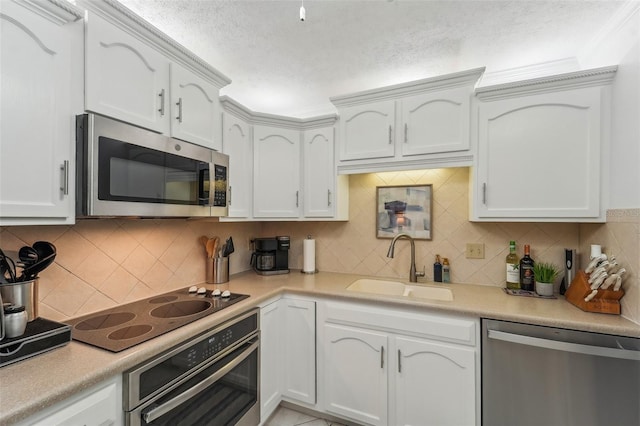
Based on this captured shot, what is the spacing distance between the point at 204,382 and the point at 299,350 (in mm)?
752

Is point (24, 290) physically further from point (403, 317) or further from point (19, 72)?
point (403, 317)

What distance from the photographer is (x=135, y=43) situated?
1.28m

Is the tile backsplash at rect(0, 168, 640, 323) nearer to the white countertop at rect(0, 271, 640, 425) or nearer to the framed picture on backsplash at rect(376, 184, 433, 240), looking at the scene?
the framed picture on backsplash at rect(376, 184, 433, 240)

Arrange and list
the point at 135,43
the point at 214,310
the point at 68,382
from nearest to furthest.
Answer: the point at 68,382 → the point at 135,43 → the point at 214,310

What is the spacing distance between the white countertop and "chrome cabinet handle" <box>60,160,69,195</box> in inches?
23.0

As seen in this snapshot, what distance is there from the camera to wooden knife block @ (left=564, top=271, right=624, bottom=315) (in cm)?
136

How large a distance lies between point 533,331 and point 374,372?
0.87m

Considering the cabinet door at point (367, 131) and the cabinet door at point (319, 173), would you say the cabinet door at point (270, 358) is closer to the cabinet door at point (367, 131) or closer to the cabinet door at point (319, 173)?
the cabinet door at point (319, 173)

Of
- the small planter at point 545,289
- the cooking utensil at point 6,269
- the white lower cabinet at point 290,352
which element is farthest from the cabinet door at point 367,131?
the cooking utensil at point 6,269

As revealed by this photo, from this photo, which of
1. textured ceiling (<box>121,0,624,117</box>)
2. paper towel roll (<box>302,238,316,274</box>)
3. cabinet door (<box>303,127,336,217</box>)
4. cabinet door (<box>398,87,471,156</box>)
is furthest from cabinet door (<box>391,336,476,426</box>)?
textured ceiling (<box>121,0,624,117</box>)

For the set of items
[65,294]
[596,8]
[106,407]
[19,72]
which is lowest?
[106,407]

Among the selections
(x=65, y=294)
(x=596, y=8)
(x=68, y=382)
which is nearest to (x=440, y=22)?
(x=596, y=8)

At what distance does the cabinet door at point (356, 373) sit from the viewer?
167 cm

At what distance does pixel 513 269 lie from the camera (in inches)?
72.1
